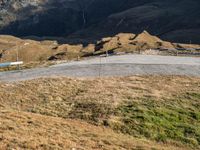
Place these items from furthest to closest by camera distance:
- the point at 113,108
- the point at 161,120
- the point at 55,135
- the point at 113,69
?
1. the point at 113,69
2. the point at 113,108
3. the point at 161,120
4. the point at 55,135

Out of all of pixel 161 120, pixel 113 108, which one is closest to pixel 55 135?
pixel 113 108

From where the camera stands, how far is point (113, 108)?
2897cm

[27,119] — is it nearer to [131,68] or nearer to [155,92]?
[155,92]

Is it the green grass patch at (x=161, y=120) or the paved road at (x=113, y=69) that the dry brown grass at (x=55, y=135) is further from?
the paved road at (x=113, y=69)

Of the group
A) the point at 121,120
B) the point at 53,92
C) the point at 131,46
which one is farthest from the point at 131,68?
the point at 131,46

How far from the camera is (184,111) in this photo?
97.5ft

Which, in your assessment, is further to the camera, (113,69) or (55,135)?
(113,69)

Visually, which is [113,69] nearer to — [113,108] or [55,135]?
[113,108]

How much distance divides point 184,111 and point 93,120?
22.9 feet

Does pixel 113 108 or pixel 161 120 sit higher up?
pixel 113 108

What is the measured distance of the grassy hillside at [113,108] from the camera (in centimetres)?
2444

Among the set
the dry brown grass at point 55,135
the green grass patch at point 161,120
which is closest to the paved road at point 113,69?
the green grass patch at point 161,120

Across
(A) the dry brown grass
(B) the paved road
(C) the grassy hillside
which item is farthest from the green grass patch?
(B) the paved road

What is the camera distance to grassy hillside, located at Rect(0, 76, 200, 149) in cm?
2444
